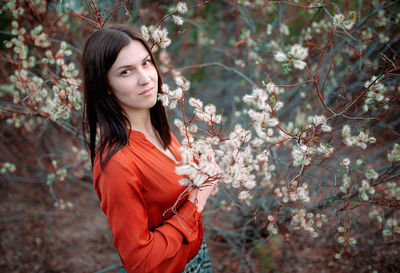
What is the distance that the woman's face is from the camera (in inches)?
46.9

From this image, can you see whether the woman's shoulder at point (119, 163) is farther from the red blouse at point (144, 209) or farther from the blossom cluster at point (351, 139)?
the blossom cluster at point (351, 139)

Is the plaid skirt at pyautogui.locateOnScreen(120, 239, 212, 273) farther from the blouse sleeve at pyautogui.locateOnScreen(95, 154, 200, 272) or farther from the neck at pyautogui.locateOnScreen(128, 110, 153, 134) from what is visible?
the neck at pyautogui.locateOnScreen(128, 110, 153, 134)

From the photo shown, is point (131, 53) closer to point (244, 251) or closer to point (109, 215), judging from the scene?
point (109, 215)

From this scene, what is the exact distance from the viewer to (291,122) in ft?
7.18

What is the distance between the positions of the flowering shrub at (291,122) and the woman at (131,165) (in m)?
0.15

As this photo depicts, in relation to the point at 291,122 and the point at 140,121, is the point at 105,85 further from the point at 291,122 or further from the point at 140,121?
the point at 291,122

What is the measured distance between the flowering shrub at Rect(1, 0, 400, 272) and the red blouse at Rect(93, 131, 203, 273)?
0.61 feet

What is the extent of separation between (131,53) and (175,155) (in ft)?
2.13

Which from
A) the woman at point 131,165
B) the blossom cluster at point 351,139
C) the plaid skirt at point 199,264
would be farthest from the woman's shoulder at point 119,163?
the blossom cluster at point 351,139

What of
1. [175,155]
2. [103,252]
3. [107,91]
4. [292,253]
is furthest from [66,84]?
[292,253]

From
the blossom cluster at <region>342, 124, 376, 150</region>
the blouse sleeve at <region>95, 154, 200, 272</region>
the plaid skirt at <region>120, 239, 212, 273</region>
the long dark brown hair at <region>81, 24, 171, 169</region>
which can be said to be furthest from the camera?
the plaid skirt at <region>120, 239, 212, 273</region>

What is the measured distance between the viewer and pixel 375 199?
1.70m

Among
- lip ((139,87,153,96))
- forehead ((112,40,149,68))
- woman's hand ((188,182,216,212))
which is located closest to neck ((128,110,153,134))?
lip ((139,87,153,96))

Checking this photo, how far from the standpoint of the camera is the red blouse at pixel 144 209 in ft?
3.48
